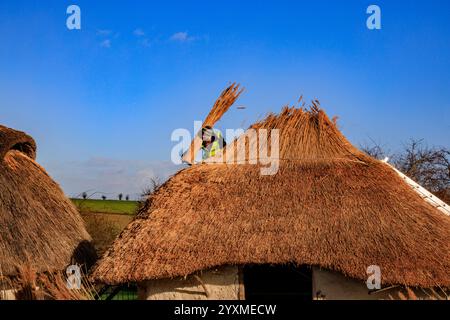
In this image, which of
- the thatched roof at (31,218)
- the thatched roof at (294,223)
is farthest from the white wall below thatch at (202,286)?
the thatched roof at (31,218)

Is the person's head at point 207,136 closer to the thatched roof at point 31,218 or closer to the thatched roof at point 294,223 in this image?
the thatched roof at point 294,223

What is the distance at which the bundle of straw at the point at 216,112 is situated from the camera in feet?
40.7

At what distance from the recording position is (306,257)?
9.48 metres

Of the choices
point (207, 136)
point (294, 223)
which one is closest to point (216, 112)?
point (207, 136)

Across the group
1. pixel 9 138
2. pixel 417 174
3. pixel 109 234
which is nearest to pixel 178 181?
pixel 9 138

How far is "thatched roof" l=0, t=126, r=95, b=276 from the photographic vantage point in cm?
1190

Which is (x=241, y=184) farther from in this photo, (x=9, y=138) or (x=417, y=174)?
(x=417, y=174)

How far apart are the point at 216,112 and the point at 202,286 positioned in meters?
4.25

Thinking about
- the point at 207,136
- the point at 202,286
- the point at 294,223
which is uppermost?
the point at 207,136

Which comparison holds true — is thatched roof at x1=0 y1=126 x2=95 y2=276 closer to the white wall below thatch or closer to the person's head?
the white wall below thatch

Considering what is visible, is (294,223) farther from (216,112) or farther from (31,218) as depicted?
(31,218)

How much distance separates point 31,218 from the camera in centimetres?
1268

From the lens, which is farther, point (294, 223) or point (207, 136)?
point (207, 136)

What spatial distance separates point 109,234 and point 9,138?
1042 cm
